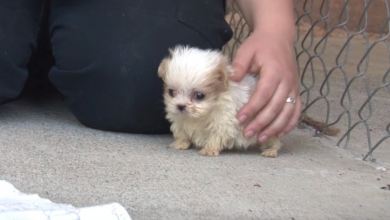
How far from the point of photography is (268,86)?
1756 millimetres

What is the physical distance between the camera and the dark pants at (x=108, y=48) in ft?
6.48

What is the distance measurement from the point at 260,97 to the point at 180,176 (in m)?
0.36

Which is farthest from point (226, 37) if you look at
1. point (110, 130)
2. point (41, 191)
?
point (41, 191)

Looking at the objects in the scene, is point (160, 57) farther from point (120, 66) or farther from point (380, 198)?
point (380, 198)

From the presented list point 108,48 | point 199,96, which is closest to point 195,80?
point 199,96

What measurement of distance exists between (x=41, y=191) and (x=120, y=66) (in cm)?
68

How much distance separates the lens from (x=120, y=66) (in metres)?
1.98

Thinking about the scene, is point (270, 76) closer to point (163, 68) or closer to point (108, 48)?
point (163, 68)

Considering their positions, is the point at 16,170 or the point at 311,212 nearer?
the point at 311,212

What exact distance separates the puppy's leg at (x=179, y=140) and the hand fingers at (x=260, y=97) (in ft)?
0.70

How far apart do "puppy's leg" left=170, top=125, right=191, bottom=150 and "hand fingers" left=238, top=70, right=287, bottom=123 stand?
21 centimetres

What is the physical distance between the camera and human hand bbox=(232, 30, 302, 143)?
5.77 ft

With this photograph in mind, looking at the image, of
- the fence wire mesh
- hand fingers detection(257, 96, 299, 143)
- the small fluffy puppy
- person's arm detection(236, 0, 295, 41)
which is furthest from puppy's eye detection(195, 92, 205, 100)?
the fence wire mesh

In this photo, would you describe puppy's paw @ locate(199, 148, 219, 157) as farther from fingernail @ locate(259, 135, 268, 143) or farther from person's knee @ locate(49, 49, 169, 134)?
person's knee @ locate(49, 49, 169, 134)
